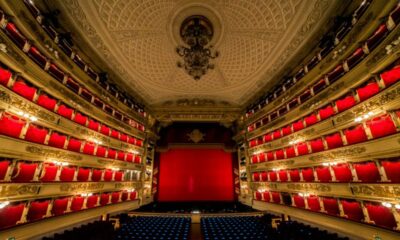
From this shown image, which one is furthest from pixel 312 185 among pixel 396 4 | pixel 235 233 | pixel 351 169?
pixel 396 4

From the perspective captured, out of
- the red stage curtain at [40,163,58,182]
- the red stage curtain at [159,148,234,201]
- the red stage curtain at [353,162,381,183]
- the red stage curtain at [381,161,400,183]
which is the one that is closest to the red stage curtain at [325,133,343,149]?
the red stage curtain at [353,162,381,183]

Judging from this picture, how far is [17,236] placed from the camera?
6.33 m

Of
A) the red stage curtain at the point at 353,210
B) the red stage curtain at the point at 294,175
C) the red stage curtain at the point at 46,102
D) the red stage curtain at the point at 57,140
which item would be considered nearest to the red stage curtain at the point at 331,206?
the red stage curtain at the point at 353,210

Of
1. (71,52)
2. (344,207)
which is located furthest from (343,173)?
(71,52)

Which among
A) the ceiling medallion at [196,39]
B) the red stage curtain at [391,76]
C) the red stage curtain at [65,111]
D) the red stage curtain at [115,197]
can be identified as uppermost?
the ceiling medallion at [196,39]

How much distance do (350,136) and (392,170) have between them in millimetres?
2027

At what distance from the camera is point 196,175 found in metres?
17.3

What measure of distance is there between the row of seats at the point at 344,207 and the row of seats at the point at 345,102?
412 centimetres

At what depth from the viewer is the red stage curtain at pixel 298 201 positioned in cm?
990

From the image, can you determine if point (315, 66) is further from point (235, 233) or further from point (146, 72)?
point (146, 72)

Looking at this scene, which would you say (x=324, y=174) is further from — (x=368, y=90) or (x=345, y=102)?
(x=368, y=90)

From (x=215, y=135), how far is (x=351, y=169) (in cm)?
1202

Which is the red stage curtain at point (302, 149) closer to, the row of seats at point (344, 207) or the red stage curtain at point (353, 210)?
the row of seats at point (344, 207)

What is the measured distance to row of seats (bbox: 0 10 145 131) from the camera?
636 cm
